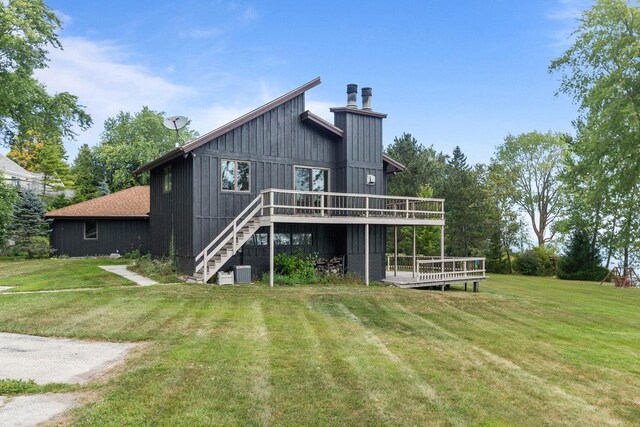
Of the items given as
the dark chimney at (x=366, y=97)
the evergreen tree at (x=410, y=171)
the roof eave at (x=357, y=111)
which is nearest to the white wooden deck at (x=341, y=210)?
the roof eave at (x=357, y=111)

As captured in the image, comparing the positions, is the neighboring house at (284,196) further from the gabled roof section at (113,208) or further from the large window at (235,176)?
the gabled roof section at (113,208)

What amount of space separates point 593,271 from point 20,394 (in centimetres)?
3672

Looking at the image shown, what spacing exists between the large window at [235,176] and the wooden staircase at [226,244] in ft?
3.47

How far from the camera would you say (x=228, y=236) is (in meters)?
15.5

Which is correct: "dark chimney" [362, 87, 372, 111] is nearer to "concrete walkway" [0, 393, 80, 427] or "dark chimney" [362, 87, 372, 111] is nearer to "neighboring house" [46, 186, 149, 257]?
"neighboring house" [46, 186, 149, 257]

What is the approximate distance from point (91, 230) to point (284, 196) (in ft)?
54.5

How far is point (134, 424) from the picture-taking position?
15.5ft

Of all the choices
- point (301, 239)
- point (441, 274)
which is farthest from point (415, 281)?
point (301, 239)

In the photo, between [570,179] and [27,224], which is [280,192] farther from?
[27,224]

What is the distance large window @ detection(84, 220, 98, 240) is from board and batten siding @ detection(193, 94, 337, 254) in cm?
1502

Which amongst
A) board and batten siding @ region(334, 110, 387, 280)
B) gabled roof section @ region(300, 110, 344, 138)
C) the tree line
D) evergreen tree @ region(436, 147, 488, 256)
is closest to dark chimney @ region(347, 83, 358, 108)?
board and batten siding @ region(334, 110, 387, 280)

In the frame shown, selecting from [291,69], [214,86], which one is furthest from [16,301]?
[214,86]

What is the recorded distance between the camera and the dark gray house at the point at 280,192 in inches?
639

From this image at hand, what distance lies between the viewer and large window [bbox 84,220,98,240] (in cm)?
2797
